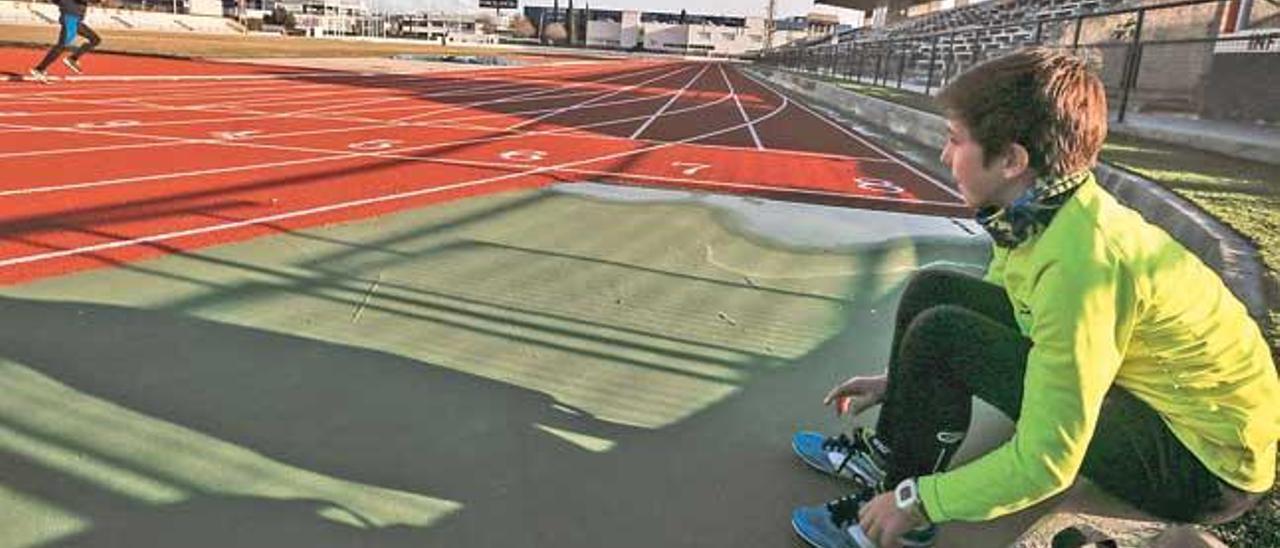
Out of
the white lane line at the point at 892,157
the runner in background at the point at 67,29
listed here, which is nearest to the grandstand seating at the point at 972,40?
the white lane line at the point at 892,157

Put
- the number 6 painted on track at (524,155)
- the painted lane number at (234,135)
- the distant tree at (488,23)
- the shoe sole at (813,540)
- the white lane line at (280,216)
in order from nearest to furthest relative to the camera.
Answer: the shoe sole at (813,540) < the white lane line at (280,216) < the number 6 painted on track at (524,155) < the painted lane number at (234,135) < the distant tree at (488,23)

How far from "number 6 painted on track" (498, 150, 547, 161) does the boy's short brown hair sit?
24.7ft

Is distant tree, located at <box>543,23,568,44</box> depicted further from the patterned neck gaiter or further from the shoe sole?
the patterned neck gaiter

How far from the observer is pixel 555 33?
118 m

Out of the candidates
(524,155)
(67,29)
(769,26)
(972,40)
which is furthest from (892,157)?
(769,26)

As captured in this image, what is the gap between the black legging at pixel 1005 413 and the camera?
6.15 feet

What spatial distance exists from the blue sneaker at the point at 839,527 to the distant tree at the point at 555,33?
116 metres

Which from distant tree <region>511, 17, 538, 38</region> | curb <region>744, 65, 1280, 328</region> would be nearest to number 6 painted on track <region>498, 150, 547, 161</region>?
curb <region>744, 65, 1280, 328</region>

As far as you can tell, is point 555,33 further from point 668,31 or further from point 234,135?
point 234,135

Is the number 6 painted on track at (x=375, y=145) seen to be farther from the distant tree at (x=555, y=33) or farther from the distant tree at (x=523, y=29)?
the distant tree at (x=523, y=29)

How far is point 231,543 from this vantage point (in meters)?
2.16

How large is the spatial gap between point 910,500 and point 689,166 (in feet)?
25.2

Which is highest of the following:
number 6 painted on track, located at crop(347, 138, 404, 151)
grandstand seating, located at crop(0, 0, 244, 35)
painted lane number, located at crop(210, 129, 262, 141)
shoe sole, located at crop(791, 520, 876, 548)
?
grandstand seating, located at crop(0, 0, 244, 35)

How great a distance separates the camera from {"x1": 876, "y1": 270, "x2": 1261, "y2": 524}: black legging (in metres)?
1.87
